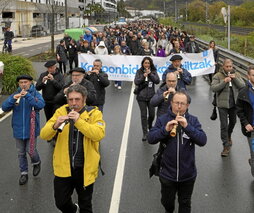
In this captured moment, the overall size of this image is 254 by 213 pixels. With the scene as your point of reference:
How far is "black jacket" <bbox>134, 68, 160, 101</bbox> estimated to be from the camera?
725 centimetres

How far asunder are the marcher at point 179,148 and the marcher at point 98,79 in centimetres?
329

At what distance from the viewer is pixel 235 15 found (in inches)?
2501

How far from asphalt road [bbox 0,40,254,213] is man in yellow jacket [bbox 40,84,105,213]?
0.97 meters

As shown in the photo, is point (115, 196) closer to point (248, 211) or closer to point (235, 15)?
point (248, 211)

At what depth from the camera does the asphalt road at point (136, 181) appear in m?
4.79

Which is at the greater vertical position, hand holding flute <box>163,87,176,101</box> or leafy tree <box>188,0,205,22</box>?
leafy tree <box>188,0,205,22</box>

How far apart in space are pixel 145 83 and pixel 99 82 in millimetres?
962

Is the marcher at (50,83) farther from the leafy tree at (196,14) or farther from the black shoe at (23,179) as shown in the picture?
the leafy tree at (196,14)

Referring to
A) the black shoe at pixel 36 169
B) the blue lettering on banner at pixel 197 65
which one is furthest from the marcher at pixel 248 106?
the blue lettering on banner at pixel 197 65

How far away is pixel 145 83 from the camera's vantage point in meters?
7.36

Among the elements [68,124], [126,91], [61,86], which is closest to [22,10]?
[126,91]

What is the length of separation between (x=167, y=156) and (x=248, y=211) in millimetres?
1618

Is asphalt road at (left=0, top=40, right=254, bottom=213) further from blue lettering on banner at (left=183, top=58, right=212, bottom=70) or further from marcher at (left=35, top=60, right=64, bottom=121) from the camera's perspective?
blue lettering on banner at (left=183, top=58, right=212, bottom=70)

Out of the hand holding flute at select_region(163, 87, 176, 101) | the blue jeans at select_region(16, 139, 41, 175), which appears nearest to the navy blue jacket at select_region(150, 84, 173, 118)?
the hand holding flute at select_region(163, 87, 176, 101)
